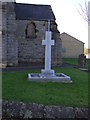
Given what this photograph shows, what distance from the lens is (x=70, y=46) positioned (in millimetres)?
45625

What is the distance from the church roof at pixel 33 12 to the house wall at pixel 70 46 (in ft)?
62.3

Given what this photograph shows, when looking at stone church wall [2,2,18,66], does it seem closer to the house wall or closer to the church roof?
the church roof

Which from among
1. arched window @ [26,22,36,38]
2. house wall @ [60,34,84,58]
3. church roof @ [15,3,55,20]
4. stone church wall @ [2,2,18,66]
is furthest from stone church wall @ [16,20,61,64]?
house wall @ [60,34,84,58]

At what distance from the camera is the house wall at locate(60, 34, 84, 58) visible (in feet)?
149

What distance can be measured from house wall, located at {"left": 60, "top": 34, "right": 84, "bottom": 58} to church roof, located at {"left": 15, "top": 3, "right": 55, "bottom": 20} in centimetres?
1900

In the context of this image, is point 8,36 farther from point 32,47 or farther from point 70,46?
point 70,46

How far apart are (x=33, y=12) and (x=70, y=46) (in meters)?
21.4

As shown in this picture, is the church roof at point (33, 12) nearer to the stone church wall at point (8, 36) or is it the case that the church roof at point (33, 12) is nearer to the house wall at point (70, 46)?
the stone church wall at point (8, 36)


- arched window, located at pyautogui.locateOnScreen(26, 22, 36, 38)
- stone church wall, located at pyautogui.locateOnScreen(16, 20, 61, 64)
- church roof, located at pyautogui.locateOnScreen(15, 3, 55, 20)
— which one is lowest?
stone church wall, located at pyautogui.locateOnScreen(16, 20, 61, 64)

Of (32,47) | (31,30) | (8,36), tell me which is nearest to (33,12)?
(31,30)

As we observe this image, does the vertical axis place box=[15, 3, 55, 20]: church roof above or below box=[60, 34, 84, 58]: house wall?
above

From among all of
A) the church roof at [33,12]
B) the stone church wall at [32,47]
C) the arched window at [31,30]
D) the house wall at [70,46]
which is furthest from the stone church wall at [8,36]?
the house wall at [70,46]

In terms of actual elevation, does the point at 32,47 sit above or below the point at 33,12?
below

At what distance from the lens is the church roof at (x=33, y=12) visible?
81.1 feet
